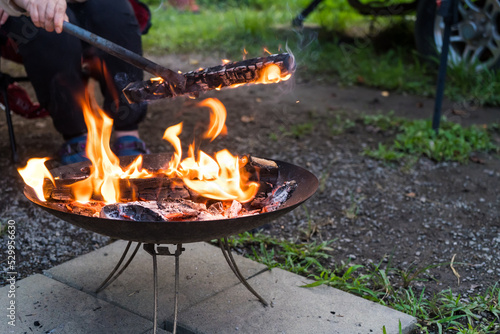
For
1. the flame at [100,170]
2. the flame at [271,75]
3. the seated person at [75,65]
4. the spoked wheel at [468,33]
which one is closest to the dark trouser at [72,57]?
the seated person at [75,65]

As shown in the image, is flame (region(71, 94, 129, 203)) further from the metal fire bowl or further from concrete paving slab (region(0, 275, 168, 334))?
concrete paving slab (region(0, 275, 168, 334))

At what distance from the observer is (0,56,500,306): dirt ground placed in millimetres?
2518

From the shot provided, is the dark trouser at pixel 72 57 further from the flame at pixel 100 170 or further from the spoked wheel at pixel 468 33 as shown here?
the spoked wheel at pixel 468 33

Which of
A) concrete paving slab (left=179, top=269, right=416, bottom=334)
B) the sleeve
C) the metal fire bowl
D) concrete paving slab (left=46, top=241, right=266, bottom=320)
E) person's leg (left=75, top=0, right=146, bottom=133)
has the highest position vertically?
the sleeve

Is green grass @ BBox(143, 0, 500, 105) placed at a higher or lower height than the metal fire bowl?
lower

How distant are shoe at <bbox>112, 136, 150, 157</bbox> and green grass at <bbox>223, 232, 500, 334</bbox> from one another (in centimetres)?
70

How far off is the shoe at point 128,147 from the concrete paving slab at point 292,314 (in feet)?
3.44

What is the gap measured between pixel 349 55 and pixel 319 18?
1445 millimetres

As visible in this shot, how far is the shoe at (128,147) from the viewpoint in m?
2.86

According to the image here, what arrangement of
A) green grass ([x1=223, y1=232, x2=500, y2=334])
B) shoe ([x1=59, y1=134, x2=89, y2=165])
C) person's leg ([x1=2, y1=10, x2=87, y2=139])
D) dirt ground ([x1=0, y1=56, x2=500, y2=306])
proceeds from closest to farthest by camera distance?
green grass ([x1=223, y1=232, x2=500, y2=334]) → dirt ground ([x1=0, y1=56, x2=500, y2=306]) → person's leg ([x1=2, y1=10, x2=87, y2=139]) → shoe ([x1=59, y1=134, x2=89, y2=165])

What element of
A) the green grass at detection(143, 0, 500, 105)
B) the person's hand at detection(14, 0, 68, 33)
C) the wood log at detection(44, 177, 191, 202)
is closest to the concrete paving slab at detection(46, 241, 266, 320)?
the wood log at detection(44, 177, 191, 202)

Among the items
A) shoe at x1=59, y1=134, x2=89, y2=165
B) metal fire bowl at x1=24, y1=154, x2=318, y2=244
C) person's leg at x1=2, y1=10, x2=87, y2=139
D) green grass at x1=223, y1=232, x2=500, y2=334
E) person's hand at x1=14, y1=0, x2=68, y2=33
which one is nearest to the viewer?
metal fire bowl at x1=24, y1=154, x2=318, y2=244

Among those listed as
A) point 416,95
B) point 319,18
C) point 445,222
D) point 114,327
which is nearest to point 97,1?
point 114,327

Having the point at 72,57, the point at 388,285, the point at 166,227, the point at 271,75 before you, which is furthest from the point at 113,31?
the point at 388,285
